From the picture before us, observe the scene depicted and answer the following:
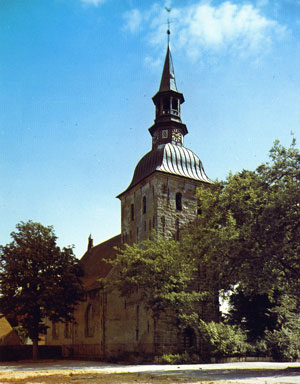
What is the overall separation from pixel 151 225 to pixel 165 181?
377cm

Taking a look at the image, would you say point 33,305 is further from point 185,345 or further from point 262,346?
point 262,346

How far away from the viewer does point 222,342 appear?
22.7m

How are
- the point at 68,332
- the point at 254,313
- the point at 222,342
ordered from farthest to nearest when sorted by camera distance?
the point at 68,332, the point at 254,313, the point at 222,342

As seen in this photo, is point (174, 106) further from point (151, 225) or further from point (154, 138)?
point (151, 225)

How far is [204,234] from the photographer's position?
65.9 ft

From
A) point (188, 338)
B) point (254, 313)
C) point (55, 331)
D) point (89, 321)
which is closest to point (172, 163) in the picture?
point (254, 313)

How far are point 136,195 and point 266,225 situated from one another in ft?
66.7

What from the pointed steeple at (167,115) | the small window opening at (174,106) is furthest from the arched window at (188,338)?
the small window opening at (174,106)

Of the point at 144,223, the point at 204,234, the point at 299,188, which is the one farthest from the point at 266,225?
the point at 144,223

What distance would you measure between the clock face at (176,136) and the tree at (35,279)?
13.1m

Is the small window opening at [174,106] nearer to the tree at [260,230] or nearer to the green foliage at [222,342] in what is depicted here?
the tree at [260,230]

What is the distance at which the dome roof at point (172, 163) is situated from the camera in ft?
112

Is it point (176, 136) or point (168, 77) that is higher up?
point (168, 77)

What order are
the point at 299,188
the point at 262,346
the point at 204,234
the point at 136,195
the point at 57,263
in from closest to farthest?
the point at 299,188, the point at 204,234, the point at 262,346, the point at 57,263, the point at 136,195
